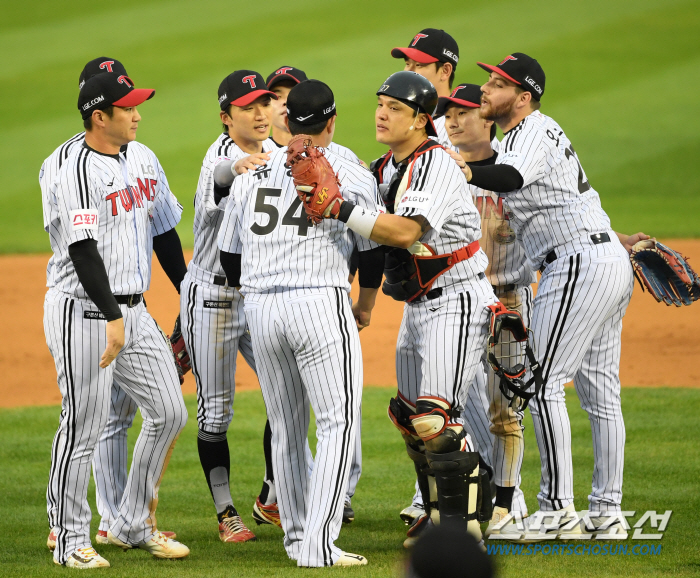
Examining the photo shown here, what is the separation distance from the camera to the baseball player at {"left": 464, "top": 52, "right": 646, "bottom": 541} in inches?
163

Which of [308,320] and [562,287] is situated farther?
[562,287]

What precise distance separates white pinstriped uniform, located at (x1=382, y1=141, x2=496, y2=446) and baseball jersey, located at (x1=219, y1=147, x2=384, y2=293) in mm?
237

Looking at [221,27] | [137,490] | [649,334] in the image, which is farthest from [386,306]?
[221,27]

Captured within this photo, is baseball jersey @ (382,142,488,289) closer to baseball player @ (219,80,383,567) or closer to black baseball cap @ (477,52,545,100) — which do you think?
baseball player @ (219,80,383,567)

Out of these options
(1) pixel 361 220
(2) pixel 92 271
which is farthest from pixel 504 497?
(2) pixel 92 271

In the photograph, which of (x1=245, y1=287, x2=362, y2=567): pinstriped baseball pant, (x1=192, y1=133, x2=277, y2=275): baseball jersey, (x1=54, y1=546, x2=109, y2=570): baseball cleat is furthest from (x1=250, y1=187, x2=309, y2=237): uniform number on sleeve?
(x1=54, y1=546, x2=109, y2=570): baseball cleat

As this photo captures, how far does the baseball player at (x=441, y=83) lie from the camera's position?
462 centimetres

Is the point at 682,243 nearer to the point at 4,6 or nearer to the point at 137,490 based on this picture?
the point at 137,490

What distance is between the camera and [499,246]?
4605 mm

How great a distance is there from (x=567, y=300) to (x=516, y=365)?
431 mm

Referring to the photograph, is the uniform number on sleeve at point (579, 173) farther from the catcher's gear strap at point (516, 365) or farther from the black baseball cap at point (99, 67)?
the black baseball cap at point (99, 67)

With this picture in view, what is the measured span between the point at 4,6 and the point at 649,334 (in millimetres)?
19037

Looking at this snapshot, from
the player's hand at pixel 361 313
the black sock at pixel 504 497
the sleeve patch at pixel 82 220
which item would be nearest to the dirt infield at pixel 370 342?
the black sock at pixel 504 497

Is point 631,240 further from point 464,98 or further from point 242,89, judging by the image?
point 242,89
